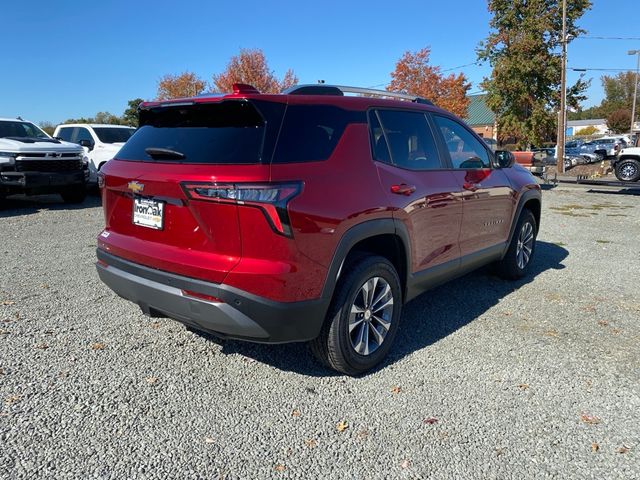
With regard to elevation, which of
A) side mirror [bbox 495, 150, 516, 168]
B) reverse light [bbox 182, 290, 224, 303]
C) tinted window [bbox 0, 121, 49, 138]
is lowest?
reverse light [bbox 182, 290, 224, 303]

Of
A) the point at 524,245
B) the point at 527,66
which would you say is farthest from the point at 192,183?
the point at 527,66

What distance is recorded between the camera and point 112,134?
13.3 meters

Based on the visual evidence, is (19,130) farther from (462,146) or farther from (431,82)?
(431,82)

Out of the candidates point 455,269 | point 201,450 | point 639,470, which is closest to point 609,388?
point 639,470

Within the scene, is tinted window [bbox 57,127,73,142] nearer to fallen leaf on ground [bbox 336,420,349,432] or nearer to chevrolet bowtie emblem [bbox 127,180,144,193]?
chevrolet bowtie emblem [bbox 127,180,144,193]

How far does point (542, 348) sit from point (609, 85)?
110 m

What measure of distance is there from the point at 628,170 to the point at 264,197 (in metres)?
20.0

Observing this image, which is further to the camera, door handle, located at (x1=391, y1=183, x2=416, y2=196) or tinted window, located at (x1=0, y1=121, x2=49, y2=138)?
tinted window, located at (x1=0, y1=121, x2=49, y2=138)

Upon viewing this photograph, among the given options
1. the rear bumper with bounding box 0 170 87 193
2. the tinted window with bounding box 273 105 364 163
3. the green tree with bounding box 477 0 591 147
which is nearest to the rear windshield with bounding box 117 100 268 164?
the tinted window with bounding box 273 105 364 163

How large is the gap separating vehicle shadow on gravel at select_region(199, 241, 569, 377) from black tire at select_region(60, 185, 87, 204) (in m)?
8.94

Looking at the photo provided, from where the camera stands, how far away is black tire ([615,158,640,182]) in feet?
60.5

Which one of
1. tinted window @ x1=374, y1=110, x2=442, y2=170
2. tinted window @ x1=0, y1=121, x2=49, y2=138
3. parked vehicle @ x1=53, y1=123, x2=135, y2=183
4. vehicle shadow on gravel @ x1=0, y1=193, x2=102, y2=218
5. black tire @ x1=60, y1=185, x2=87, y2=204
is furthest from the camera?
parked vehicle @ x1=53, y1=123, x2=135, y2=183

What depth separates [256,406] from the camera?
302 cm

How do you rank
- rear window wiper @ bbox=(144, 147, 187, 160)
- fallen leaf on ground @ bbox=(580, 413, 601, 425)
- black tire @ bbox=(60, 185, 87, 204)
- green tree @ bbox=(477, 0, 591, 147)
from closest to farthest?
fallen leaf on ground @ bbox=(580, 413, 601, 425) < rear window wiper @ bbox=(144, 147, 187, 160) < black tire @ bbox=(60, 185, 87, 204) < green tree @ bbox=(477, 0, 591, 147)
